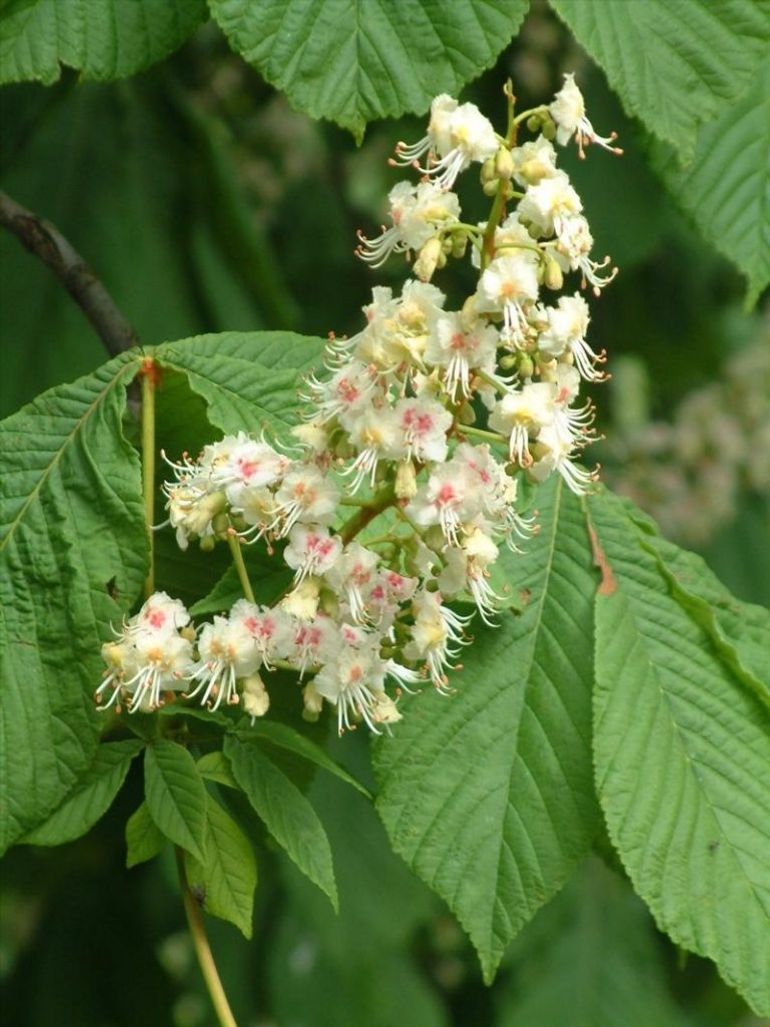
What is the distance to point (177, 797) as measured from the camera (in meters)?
1.41

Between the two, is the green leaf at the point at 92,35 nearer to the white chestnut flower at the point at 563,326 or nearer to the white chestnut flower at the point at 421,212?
the white chestnut flower at the point at 421,212

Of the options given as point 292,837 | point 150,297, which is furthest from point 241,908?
point 150,297

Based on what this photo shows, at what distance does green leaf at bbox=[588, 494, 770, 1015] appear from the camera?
62.6 inches

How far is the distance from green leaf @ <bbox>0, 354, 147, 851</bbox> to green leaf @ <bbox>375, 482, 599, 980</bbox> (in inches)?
13.4

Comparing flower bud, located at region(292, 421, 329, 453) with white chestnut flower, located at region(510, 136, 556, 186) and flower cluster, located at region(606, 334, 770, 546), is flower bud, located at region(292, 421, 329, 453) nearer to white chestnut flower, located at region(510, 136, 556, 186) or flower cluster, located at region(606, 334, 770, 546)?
white chestnut flower, located at region(510, 136, 556, 186)

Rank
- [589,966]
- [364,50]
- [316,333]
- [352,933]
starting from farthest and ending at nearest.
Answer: [589,966] < [316,333] < [352,933] < [364,50]

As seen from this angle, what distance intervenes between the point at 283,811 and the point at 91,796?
206mm

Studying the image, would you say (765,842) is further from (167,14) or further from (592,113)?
(592,113)

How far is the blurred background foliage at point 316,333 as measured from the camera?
289cm

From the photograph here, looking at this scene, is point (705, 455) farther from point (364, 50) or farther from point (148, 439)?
point (148, 439)

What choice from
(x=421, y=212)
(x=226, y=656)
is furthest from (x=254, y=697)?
(x=421, y=212)

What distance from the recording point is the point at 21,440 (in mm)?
1604

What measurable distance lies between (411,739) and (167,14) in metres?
0.99

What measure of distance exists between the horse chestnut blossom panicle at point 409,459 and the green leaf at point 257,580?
38 mm
